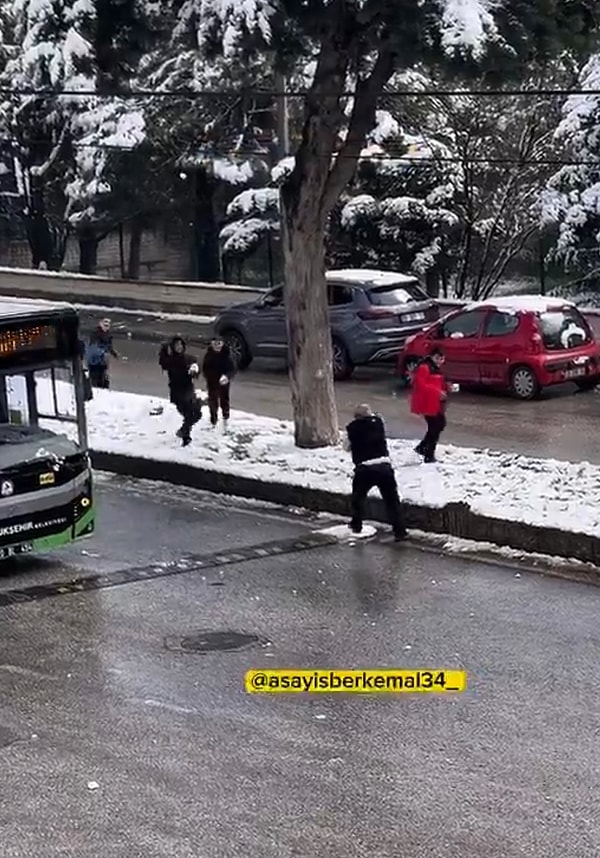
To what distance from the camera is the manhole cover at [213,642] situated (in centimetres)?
1258

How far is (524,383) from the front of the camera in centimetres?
2467

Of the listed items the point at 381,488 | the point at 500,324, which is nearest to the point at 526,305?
the point at 500,324

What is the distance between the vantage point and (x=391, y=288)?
1102 inches

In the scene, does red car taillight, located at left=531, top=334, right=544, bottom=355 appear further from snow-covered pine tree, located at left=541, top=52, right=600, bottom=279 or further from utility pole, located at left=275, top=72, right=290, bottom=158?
utility pole, located at left=275, top=72, right=290, bottom=158

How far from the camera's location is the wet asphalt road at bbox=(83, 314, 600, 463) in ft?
70.1

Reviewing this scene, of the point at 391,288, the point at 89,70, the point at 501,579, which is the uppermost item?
the point at 89,70

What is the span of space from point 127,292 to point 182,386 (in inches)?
711

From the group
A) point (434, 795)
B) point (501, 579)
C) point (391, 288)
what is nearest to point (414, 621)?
point (501, 579)

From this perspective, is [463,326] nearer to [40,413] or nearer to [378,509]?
[378,509]

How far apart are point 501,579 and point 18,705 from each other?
516 centimetres

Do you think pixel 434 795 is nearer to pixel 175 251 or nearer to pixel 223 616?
pixel 223 616

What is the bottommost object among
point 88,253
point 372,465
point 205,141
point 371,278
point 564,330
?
point 372,465

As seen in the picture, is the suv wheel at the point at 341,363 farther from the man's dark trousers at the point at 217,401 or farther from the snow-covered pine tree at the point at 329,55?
the snow-covered pine tree at the point at 329,55
